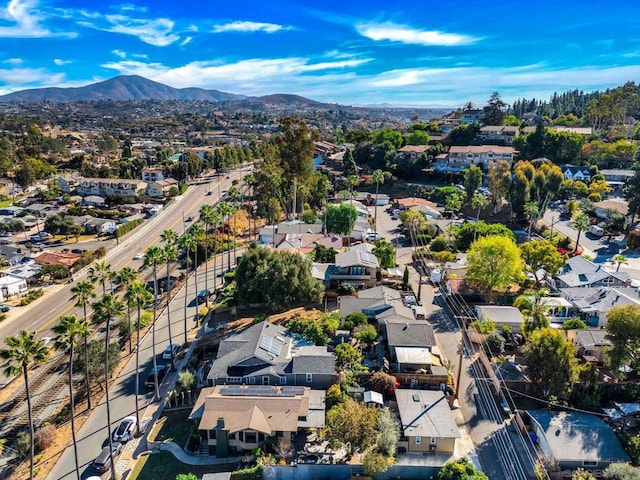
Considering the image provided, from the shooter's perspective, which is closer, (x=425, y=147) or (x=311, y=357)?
(x=311, y=357)

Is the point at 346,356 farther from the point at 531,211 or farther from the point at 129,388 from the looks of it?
the point at 531,211

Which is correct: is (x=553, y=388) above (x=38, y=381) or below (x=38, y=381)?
above

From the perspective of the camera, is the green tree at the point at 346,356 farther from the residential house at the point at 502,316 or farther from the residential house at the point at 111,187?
the residential house at the point at 111,187

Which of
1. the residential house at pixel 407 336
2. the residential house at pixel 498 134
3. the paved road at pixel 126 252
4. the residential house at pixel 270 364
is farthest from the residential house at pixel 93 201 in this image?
the residential house at pixel 498 134

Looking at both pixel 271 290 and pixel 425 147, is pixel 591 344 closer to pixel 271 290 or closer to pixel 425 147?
pixel 271 290

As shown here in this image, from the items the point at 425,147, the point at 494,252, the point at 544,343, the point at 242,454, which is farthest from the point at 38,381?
the point at 425,147

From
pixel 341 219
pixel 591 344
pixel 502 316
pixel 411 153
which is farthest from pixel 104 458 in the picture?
pixel 411 153
